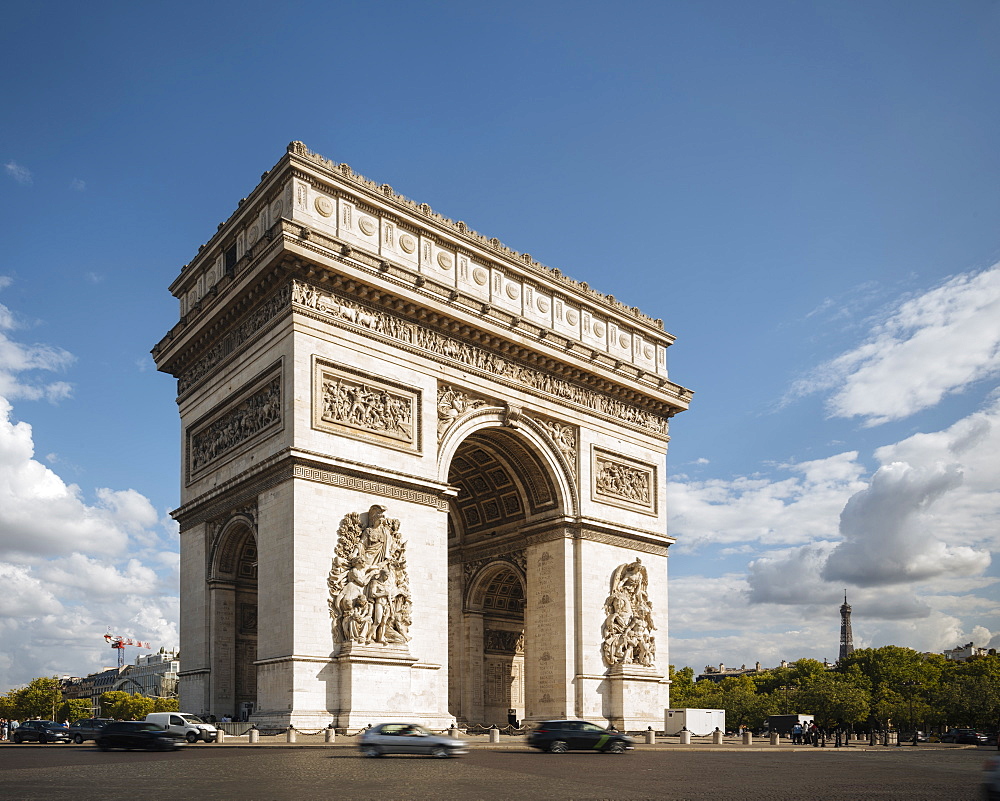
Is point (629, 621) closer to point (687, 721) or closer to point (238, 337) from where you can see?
point (687, 721)

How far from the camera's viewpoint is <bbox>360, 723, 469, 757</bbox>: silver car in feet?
76.3

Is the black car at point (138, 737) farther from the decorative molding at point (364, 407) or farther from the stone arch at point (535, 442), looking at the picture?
the stone arch at point (535, 442)

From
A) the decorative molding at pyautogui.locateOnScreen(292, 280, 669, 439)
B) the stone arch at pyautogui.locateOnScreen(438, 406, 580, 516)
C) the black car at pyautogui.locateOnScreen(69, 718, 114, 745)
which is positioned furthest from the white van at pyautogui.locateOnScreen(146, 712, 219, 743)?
the decorative molding at pyautogui.locateOnScreen(292, 280, 669, 439)

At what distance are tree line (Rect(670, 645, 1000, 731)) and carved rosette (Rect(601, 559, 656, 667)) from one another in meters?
41.5

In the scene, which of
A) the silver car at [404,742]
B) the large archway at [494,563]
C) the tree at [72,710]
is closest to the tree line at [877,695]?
the large archway at [494,563]

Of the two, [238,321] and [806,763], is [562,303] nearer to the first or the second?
[238,321]

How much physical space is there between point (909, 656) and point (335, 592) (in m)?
89.3

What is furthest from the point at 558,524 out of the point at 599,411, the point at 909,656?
the point at 909,656

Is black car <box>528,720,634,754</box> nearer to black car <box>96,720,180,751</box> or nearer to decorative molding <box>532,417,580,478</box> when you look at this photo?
black car <box>96,720,180,751</box>

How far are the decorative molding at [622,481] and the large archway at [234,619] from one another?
1364cm

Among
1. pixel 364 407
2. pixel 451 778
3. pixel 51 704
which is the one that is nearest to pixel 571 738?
pixel 364 407

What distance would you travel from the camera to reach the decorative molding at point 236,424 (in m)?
31.0

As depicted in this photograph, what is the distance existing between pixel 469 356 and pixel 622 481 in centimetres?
950

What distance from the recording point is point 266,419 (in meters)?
31.2
